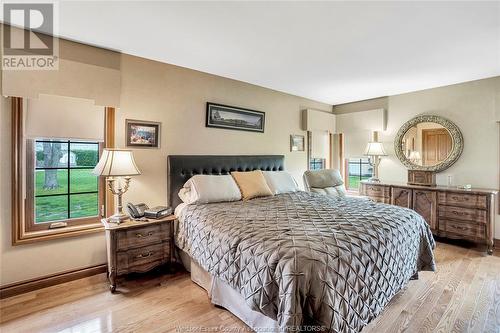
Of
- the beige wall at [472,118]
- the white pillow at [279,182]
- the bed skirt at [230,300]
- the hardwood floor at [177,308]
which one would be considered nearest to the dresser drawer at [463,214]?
the beige wall at [472,118]

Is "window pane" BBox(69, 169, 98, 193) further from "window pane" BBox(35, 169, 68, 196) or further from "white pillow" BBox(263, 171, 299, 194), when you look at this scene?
"white pillow" BBox(263, 171, 299, 194)

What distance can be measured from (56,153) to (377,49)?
3.39 meters

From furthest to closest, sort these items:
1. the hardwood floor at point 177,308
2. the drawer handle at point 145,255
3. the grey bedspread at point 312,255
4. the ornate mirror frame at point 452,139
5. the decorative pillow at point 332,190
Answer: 1. the decorative pillow at point 332,190
2. the ornate mirror frame at point 452,139
3. the drawer handle at point 145,255
4. the hardwood floor at point 177,308
5. the grey bedspread at point 312,255

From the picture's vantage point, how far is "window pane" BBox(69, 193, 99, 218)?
2627mm

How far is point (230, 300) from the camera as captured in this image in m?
1.98

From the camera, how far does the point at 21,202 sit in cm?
229

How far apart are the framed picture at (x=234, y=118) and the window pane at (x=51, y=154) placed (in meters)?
1.61

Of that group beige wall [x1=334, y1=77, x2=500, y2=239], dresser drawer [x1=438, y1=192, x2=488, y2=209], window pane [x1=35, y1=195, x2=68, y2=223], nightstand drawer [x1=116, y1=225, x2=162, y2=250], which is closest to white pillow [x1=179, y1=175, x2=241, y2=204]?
nightstand drawer [x1=116, y1=225, x2=162, y2=250]

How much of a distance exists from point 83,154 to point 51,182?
0.38m

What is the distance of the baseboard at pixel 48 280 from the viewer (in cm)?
225

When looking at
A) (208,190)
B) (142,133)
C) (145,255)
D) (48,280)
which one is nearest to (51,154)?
(142,133)

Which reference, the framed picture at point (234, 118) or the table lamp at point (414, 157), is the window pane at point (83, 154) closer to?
the framed picture at point (234, 118)

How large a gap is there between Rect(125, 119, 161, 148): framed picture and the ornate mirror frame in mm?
3876

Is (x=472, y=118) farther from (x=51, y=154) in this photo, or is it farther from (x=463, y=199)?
(x=51, y=154)
